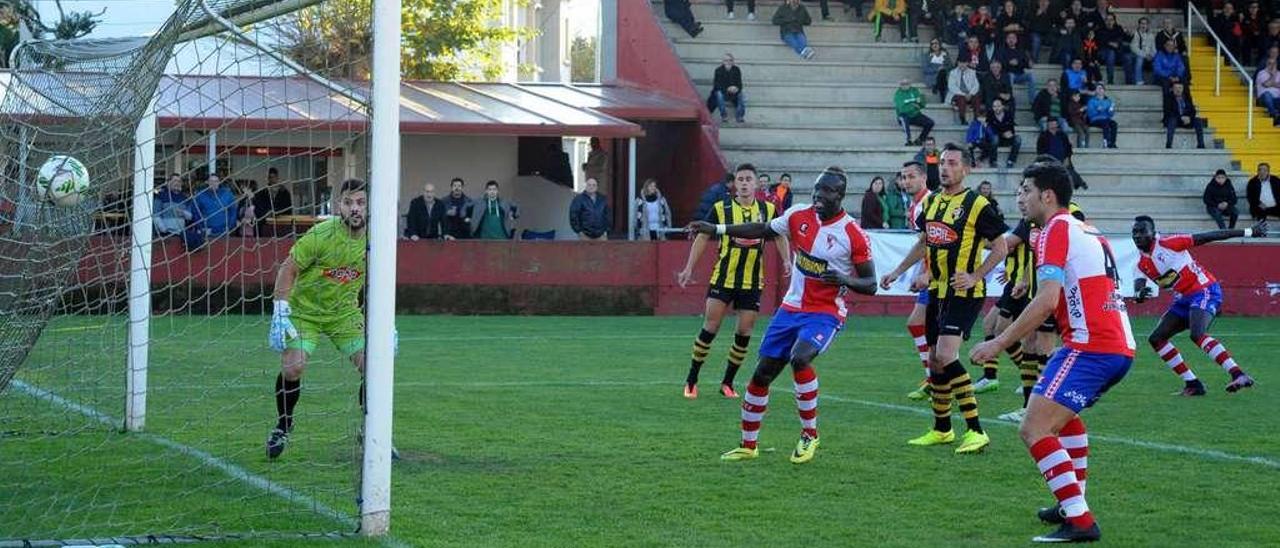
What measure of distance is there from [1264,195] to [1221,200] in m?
0.74

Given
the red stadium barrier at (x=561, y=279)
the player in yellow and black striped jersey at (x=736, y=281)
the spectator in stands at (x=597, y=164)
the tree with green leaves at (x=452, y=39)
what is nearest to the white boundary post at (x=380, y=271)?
the player in yellow and black striped jersey at (x=736, y=281)

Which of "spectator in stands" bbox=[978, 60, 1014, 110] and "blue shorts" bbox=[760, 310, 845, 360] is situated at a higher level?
"spectator in stands" bbox=[978, 60, 1014, 110]

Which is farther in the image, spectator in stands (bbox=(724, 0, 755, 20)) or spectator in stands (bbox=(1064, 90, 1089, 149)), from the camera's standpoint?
spectator in stands (bbox=(724, 0, 755, 20))

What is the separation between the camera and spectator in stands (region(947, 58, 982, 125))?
107ft

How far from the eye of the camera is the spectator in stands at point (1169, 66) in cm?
3384

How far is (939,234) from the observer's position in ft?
40.3

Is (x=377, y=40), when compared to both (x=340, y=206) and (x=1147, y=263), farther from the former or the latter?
(x=1147, y=263)

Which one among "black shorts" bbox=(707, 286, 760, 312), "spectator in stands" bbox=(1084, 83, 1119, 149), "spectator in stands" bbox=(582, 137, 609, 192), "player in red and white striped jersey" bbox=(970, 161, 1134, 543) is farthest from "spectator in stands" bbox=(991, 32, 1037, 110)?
"player in red and white striped jersey" bbox=(970, 161, 1134, 543)

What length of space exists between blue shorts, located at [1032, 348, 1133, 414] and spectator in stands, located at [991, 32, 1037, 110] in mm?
25960

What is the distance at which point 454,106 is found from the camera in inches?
1248

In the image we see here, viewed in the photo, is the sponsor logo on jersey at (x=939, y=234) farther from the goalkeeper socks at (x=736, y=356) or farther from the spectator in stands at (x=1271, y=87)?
the spectator in stands at (x=1271, y=87)

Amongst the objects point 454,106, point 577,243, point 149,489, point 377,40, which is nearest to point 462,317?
point 577,243

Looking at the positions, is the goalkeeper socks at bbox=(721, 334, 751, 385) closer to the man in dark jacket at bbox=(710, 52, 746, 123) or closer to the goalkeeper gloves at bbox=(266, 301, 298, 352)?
the goalkeeper gloves at bbox=(266, 301, 298, 352)

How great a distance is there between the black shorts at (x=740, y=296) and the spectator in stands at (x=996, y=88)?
1762cm
